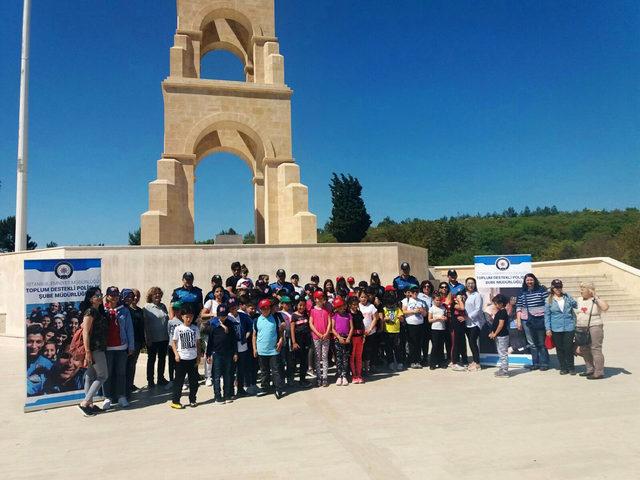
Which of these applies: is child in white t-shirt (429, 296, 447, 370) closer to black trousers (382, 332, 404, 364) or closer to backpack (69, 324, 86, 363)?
black trousers (382, 332, 404, 364)

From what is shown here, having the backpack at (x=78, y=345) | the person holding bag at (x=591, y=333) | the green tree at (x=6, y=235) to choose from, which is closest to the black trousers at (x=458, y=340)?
Result: the person holding bag at (x=591, y=333)

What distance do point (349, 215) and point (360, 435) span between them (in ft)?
90.9

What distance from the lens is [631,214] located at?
216 feet

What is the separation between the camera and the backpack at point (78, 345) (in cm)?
645

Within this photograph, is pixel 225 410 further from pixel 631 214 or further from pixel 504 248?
pixel 631 214

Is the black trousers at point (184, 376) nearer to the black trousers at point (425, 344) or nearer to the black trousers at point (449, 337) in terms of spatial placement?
the black trousers at point (425, 344)

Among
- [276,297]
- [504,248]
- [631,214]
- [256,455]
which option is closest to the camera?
[256,455]

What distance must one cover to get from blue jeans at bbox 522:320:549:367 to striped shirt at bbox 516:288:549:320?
237 millimetres

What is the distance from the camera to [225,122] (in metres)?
17.4

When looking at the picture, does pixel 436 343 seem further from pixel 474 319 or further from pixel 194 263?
pixel 194 263

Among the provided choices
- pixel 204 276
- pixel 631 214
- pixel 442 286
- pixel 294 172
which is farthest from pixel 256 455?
pixel 631 214

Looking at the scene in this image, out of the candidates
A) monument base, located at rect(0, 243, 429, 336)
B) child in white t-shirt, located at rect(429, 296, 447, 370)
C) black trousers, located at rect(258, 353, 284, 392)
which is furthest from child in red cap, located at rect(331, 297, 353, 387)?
monument base, located at rect(0, 243, 429, 336)

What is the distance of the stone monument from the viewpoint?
16219 millimetres

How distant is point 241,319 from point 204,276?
6182 millimetres
